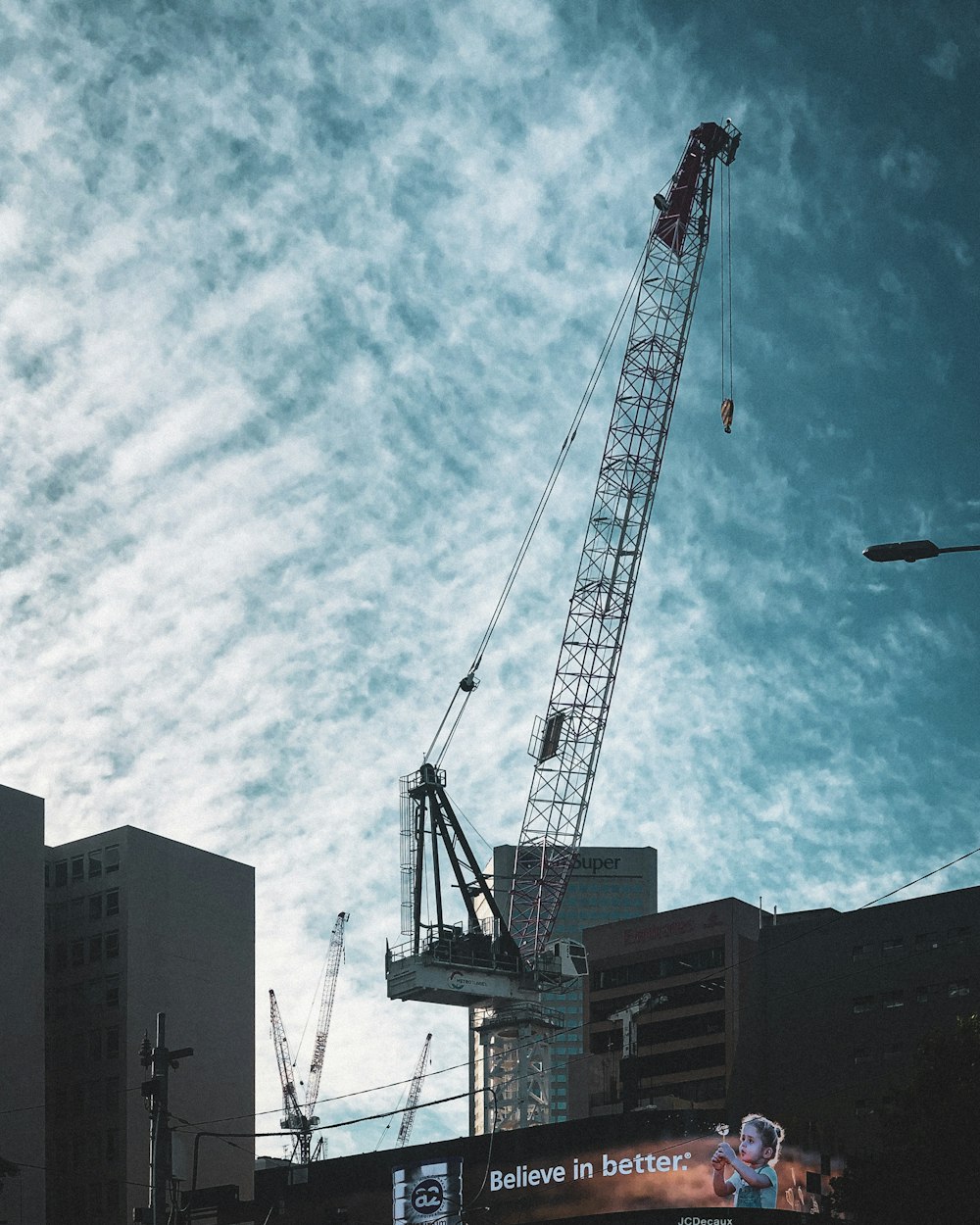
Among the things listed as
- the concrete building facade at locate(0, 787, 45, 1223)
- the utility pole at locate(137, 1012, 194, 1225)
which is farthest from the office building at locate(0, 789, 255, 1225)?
the utility pole at locate(137, 1012, 194, 1225)

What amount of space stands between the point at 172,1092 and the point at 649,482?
7850 cm

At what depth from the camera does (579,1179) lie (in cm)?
11025

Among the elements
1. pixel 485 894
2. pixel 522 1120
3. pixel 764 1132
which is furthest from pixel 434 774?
pixel 764 1132

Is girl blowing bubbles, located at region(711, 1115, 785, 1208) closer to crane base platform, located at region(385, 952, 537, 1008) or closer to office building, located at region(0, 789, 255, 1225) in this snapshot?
crane base platform, located at region(385, 952, 537, 1008)

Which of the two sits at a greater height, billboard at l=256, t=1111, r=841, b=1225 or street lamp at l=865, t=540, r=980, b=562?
street lamp at l=865, t=540, r=980, b=562

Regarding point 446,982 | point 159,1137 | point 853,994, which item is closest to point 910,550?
point 159,1137

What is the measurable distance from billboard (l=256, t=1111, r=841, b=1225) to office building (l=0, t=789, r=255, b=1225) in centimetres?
4945

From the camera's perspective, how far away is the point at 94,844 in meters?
179

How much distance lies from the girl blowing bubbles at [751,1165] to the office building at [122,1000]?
76790 millimetres

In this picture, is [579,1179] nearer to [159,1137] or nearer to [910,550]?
[159,1137]

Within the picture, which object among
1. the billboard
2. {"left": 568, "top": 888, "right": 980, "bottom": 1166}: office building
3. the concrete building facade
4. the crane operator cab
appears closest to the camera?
the billboard

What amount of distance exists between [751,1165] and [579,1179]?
11696 millimetres

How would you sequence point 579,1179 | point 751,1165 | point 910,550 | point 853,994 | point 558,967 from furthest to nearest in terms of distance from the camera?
point 853,994 → point 558,967 → point 579,1179 → point 751,1165 → point 910,550

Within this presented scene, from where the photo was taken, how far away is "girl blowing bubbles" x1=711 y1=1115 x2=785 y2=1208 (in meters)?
105
